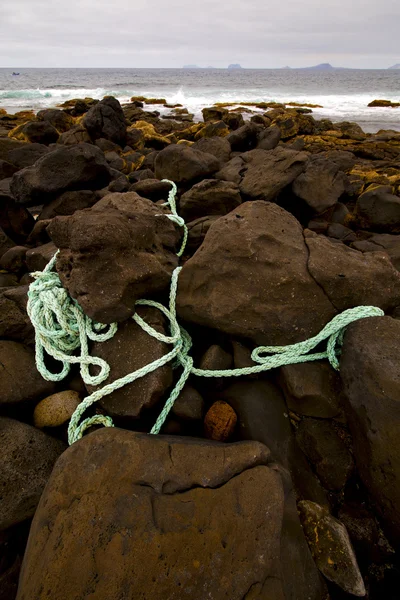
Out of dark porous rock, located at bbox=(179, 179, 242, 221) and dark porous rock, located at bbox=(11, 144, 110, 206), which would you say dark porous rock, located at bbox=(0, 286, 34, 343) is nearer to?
dark porous rock, located at bbox=(179, 179, 242, 221)

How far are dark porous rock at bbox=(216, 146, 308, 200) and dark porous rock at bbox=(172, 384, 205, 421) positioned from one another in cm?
269

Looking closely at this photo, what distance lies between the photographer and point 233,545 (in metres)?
1.50

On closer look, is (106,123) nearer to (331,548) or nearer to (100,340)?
(100,340)

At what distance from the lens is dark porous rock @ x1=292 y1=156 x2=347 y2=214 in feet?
14.4

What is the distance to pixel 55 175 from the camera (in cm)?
446

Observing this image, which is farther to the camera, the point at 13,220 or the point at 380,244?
the point at 13,220

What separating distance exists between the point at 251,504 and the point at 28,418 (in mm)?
1536

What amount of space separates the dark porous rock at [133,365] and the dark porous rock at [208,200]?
1944 mm

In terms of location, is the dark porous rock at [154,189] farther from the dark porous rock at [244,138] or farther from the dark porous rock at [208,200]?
the dark porous rock at [244,138]

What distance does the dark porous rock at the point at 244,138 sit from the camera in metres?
7.74

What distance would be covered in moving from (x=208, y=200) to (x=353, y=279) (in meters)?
2.13

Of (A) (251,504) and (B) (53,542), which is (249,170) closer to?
(A) (251,504)

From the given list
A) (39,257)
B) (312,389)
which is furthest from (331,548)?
(39,257)

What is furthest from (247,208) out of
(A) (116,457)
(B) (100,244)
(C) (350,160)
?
(C) (350,160)
